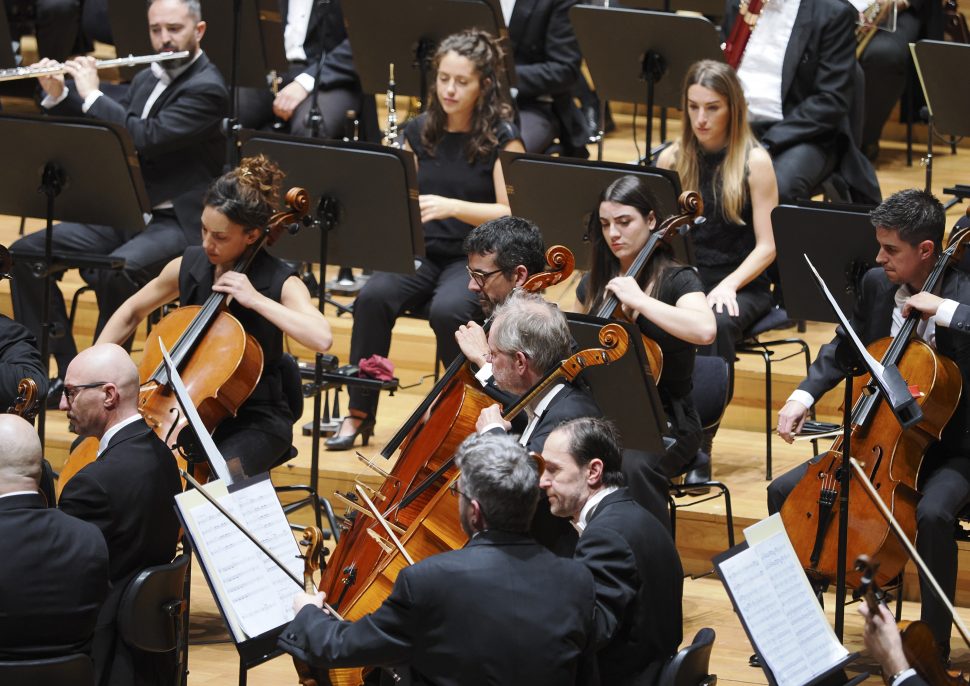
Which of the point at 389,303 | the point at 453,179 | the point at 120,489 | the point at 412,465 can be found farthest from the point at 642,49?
the point at 120,489

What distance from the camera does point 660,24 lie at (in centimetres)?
523

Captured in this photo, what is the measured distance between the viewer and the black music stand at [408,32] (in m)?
5.38

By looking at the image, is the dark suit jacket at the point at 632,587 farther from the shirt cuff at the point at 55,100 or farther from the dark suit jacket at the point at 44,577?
the shirt cuff at the point at 55,100

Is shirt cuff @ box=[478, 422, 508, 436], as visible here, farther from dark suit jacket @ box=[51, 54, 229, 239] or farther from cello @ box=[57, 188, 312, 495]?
dark suit jacket @ box=[51, 54, 229, 239]

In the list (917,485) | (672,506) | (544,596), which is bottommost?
(672,506)

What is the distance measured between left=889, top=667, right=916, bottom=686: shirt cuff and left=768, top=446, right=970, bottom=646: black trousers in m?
1.07

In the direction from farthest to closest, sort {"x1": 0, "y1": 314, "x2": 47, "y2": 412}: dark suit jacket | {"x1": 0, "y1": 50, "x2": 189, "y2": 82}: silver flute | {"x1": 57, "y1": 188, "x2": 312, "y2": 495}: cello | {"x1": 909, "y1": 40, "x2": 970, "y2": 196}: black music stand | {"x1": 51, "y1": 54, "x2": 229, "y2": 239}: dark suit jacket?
{"x1": 51, "y1": 54, "x2": 229, "y2": 239}: dark suit jacket
{"x1": 0, "y1": 50, "x2": 189, "y2": 82}: silver flute
{"x1": 909, "y1": 40, "x2": 970, "y2": 196}: black music stand
{"x1": 0, "y1": 314, "x2": 47, "y2": 412}: dark suit jacket
{"x1": 57, "y1": 188, "x2": 312, "y2": 495}: cello

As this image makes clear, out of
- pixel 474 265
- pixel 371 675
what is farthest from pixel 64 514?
pixel 474 265

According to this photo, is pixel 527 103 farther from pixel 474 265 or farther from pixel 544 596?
pixel 544 596

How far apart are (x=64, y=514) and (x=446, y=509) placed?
2.56 ft

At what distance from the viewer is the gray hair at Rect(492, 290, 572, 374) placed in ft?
10.8

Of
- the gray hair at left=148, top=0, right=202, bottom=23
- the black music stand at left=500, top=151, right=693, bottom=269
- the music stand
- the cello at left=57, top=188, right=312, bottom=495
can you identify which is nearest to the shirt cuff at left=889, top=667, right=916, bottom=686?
the music stand

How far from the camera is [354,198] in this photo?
4418 millimetres

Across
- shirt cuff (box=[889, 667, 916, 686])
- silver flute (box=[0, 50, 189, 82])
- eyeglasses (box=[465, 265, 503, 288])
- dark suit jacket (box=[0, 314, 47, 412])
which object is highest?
silver flute (box=[0, 50, 189, 82])
